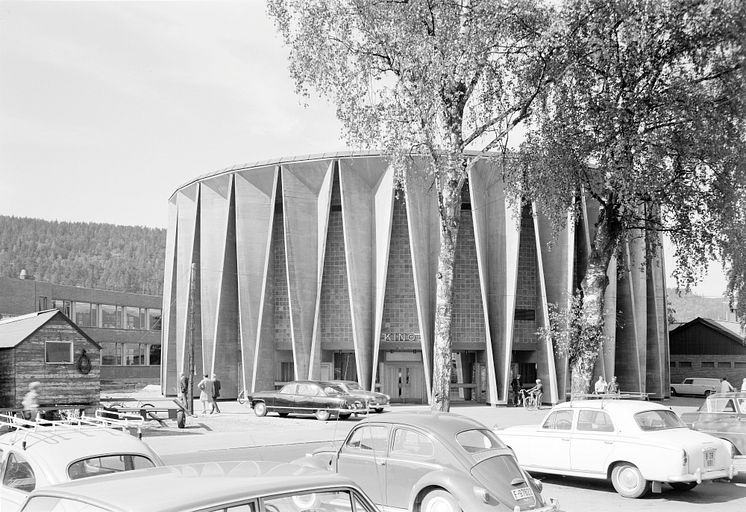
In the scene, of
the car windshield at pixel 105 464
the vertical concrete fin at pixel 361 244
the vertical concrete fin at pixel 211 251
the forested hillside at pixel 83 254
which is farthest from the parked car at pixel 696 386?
the forested hillside at pixel 83 254

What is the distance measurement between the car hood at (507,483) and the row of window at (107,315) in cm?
5775

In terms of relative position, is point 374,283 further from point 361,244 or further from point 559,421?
point 559,421

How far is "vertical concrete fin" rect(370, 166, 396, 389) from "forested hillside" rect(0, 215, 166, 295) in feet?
356

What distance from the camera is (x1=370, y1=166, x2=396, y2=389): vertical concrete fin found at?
37.1m

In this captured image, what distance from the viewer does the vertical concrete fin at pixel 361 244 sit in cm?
3725

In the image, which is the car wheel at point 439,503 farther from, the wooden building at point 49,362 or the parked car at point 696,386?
the parked car at point 696,386

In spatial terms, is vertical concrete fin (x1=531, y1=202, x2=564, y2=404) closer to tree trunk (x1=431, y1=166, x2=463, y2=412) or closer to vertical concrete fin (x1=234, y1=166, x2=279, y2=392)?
vertical concrete fin (x1=234, y1=166, x2=279, y2=392)

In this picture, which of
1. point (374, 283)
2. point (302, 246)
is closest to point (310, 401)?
point (374, 283)

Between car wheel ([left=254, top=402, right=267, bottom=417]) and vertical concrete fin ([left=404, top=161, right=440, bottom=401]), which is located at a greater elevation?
vertical concrete fin ([left=404, top=161, right=440, bottom=401])

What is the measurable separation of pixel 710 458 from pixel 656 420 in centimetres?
103

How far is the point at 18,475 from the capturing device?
800cm

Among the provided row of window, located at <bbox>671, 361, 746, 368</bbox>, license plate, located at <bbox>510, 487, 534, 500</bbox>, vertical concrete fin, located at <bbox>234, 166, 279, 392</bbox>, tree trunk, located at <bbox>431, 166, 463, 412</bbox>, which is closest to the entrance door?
vertical concrete fin, located at <bbox>234, 166, 279, 392</bbox>

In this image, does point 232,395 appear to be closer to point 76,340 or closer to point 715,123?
point 76,340

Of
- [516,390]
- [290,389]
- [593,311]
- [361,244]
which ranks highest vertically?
[361,244]
